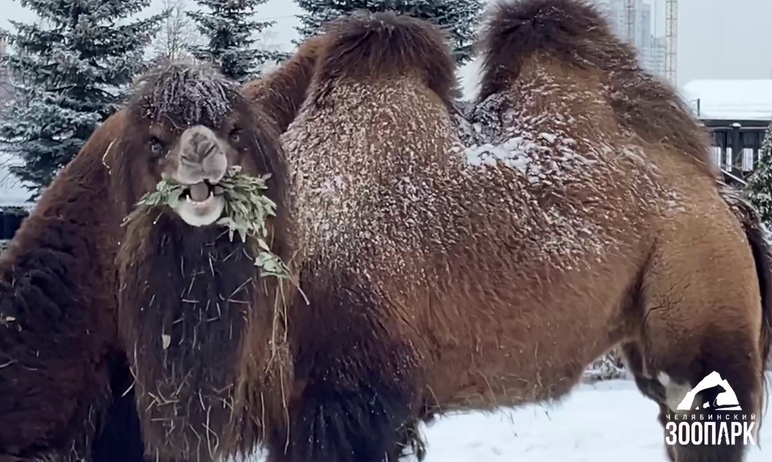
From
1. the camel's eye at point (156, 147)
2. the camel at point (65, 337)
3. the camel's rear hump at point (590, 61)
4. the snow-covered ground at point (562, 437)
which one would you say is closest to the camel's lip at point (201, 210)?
the camel's eye at point (156, 147)

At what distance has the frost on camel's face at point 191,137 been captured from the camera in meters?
2.85

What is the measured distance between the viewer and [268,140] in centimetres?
318

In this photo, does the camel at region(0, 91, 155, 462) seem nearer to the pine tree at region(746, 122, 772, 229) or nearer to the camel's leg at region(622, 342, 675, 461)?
the camel's leg at region(622, 342, 675, 461)

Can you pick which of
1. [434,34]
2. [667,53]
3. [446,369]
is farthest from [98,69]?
[667,53]

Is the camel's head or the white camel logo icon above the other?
the camel's head

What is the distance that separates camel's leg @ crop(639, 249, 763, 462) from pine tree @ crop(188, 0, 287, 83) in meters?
8.04

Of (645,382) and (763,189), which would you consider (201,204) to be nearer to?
(645,382)

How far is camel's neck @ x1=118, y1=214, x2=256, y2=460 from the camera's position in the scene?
2951 millimetres

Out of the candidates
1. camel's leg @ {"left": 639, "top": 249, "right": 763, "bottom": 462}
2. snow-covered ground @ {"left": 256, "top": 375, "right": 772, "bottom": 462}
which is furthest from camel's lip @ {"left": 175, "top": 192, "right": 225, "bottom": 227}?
snow-covered ground @ {"left": 256, "top": 375, "right": 772, "bottom": 462}

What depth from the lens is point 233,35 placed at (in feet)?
39.3

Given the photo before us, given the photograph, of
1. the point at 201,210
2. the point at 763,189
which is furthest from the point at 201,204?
the point at 763,189

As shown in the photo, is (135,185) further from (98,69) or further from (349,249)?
(98,69)

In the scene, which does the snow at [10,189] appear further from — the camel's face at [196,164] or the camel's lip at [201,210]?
the camel's lip at [201,210]

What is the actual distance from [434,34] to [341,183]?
0.95 metres
